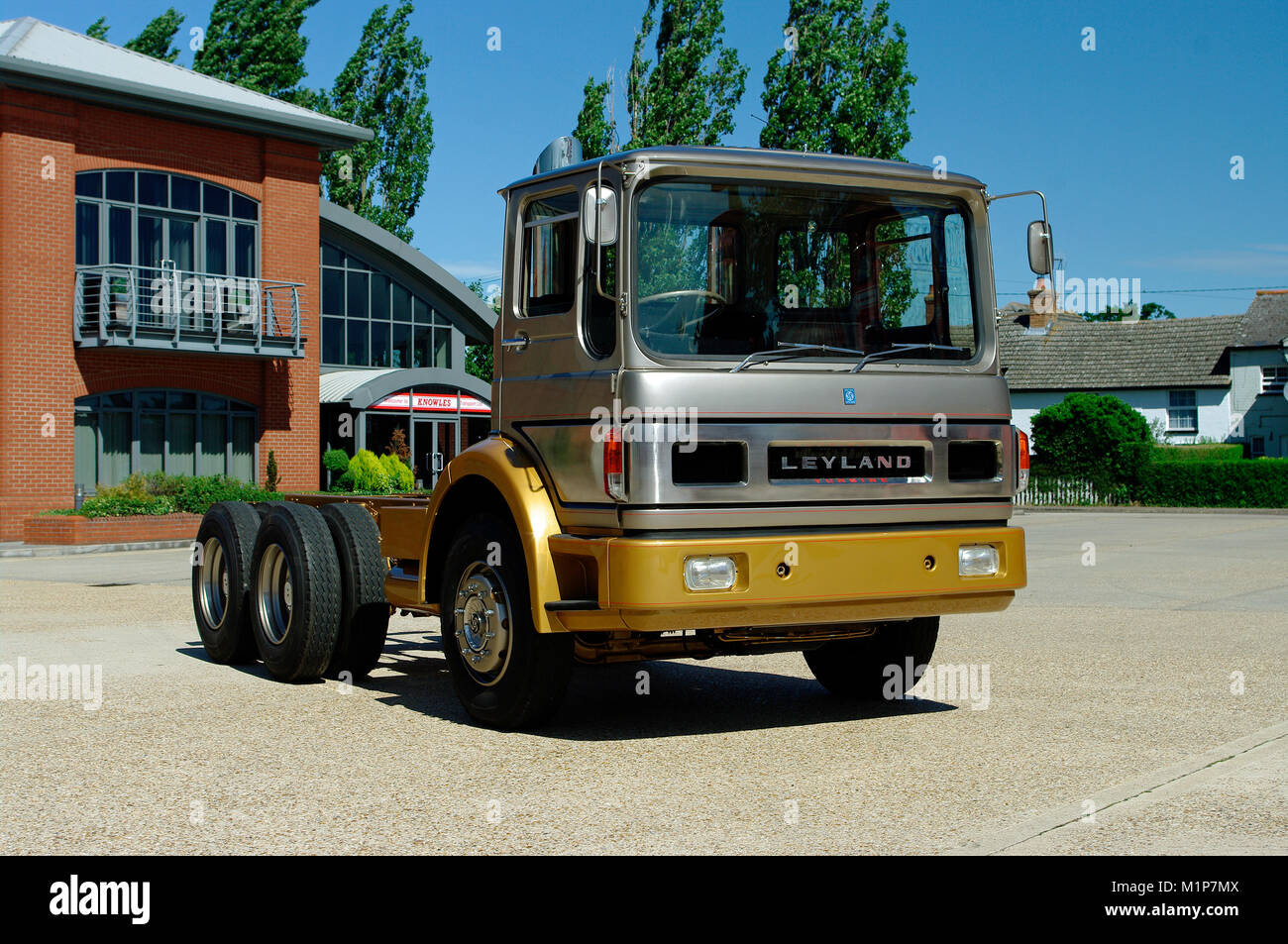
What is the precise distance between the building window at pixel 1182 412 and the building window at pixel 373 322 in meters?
34.4

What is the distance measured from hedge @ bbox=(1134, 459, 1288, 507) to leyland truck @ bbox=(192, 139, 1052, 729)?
37.0 metres

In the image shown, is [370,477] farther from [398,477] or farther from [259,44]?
[259,44]

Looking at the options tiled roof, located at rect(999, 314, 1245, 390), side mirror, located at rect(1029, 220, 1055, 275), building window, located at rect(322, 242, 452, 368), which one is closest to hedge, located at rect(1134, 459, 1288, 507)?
tiled roof, located at rect(999, 314, 1245, 390)

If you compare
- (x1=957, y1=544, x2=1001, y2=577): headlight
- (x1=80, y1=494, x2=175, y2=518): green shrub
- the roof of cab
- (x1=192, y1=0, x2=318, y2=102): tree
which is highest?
(x1=192, y1=0, x2=318, y2=102): tree

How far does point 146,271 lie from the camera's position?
31.0m

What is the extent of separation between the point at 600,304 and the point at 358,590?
311 cm

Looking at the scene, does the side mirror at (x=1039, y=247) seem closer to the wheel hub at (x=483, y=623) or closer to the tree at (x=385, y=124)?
the wheel hub at (x=483, y=623)

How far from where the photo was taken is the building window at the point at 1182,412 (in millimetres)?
61531

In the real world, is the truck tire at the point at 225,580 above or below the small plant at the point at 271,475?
below

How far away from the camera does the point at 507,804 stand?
5.96 metres

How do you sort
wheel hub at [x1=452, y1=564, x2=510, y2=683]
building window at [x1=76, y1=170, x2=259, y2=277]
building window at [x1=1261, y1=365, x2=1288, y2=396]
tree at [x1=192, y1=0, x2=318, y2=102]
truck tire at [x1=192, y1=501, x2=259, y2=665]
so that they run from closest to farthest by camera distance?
wheel hub at [x1=452, y1=564, x2=510, y2=683], truck tire at [x1=192, y1=501, x2=259, y2=665], building window at [x1=76, y1=170, x2=259, y2=277], tree at [x1=192, y1=0, x2=318, y2=102], building window at [x1=1261, y1=365, x2=1288, y2=396]

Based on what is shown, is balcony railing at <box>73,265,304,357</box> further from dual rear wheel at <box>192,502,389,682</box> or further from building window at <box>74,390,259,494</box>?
dual rear wheel at <box>192,502,389,682</box>

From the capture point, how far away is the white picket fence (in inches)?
1747

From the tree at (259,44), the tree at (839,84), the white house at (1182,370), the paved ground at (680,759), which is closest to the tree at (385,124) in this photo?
the tree at (259,44)
